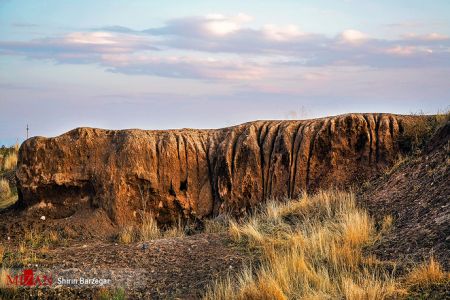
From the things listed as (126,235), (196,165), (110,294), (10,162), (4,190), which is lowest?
(110,294)

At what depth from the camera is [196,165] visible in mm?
14508

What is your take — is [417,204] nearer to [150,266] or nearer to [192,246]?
[192,246]

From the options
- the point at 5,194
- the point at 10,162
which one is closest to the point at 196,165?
the point at 5,194

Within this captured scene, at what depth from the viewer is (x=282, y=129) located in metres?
14.4

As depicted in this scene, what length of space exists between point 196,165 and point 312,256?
5.88 meters

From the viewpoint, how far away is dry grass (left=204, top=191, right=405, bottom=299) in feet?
24.9

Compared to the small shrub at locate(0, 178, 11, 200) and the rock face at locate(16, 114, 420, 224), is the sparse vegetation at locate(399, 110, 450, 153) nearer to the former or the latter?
the rock face at locate(16, 114, 420, 224)

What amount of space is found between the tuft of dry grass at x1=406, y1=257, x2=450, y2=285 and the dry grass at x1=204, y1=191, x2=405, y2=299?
8.9 inches

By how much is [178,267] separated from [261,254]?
4.43 ft

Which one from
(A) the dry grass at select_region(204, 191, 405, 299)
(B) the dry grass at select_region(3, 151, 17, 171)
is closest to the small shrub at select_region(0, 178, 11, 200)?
(B) the dry grass at select_region(3, 151, 17, 171)

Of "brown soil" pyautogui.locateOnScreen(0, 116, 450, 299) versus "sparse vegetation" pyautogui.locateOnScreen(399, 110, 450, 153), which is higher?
"sparse vegetation" pyautogui.locateOnScreen(399, 110, 450, 153)

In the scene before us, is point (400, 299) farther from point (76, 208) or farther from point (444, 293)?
point (76, 208)

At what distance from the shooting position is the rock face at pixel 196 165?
1380 centimetres


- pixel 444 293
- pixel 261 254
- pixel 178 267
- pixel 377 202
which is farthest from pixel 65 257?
pixel 444 293
